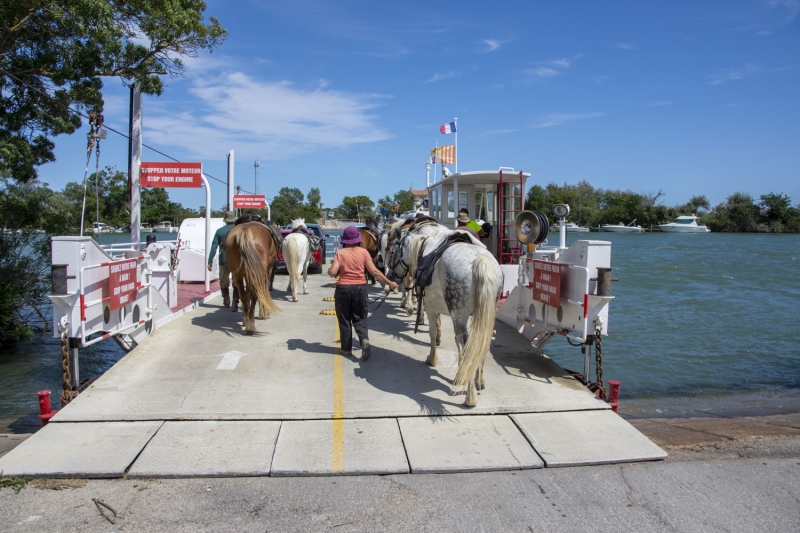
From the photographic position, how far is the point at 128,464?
14.7 feet

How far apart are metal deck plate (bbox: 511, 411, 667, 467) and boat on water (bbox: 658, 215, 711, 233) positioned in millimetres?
103211

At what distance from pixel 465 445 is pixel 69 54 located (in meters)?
11.1

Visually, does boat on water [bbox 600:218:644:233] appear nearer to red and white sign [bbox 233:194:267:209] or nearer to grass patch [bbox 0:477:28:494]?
red and white sign [bbox 233:194:267:209]

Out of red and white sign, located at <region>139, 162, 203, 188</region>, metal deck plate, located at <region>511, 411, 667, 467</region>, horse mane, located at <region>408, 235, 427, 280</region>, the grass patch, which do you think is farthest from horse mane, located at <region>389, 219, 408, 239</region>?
the grass patch

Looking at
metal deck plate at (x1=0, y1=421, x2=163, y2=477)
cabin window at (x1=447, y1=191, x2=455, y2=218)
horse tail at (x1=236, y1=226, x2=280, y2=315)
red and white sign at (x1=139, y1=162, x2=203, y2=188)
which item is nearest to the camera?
→ metal deck plate at (x1=0, y1=421, x2=163, y2=477)

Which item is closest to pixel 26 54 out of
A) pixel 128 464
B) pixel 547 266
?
pixel 128 464

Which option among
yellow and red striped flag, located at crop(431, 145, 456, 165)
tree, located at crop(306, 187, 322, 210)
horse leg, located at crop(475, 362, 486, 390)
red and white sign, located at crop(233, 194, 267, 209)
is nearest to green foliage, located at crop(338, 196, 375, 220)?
tree, located at crop(306, 187, 322, 210)

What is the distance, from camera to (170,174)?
36.3ft

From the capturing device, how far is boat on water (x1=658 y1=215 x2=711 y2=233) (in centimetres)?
9594

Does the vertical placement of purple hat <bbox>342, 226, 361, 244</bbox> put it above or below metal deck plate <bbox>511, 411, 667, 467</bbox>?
above

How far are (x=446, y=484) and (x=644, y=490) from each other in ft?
Answer: 5.14

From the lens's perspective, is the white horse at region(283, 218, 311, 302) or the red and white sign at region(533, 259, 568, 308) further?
the white horse at region(283, 218, 311, 302)

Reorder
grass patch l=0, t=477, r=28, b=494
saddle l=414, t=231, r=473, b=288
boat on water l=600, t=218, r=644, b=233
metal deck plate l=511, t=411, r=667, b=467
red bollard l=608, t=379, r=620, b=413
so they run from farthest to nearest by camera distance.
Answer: boat on water l=600, t=218, r=644, b=233 < saddle l=414, t=231, r=473, b=288 < red bollard l=608, t=379, r=620, b=413 < metal deck plate l=511, t=411, r=667, b=467 < grass patch l=0, t=477, r=28, b=494

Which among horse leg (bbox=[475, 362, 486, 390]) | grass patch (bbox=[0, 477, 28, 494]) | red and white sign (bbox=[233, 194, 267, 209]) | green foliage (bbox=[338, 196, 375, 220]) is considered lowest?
grass patch (bbox=[0, 477, 28, 494])
